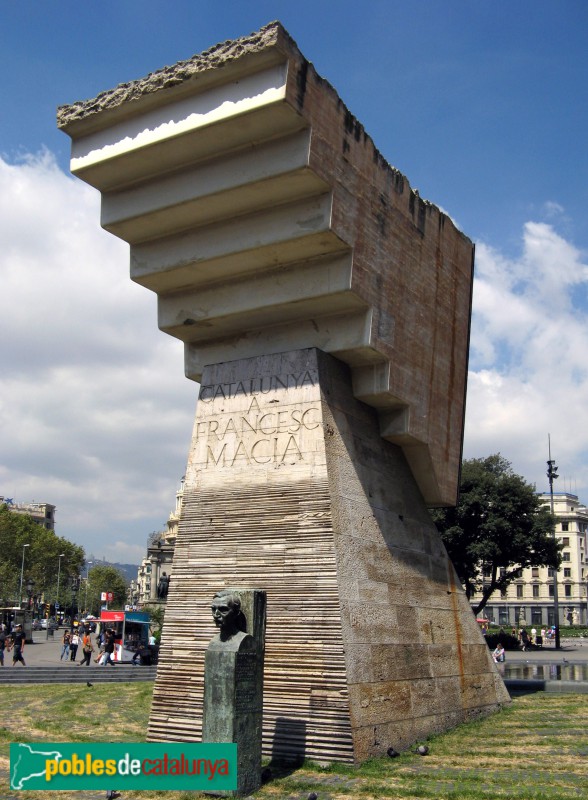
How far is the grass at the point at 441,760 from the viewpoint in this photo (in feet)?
31.9

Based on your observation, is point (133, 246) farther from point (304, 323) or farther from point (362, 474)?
point (362, 474)

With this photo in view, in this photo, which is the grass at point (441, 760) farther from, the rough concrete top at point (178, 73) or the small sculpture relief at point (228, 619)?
the rough concrete top at point (178, 73)

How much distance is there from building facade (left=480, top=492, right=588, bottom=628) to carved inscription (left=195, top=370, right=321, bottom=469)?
82.5m

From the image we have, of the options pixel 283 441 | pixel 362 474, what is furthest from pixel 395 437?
pixel 283 441

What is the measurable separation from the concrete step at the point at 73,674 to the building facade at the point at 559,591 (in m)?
70.9

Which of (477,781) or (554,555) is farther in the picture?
(554,555)

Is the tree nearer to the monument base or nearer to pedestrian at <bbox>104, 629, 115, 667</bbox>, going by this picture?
pedestrian at <bbox>104, 629, 115, 667</bbox>

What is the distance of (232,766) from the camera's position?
31.7 feet

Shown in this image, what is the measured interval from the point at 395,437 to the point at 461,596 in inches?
157

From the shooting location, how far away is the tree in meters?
41.9

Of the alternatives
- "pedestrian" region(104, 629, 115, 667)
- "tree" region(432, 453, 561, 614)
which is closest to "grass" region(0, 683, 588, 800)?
"pedestrian" region(104, 629, 115, 667)

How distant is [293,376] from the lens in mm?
14188

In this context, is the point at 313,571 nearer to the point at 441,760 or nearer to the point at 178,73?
the point at 441,760

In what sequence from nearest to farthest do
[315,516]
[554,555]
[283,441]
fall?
[315,516] → [283,441] → [554,555]
